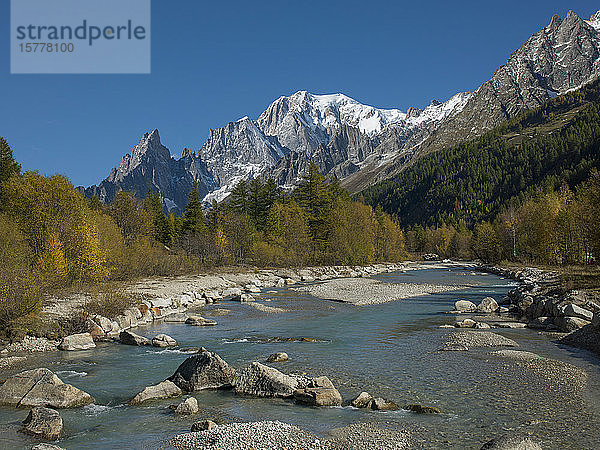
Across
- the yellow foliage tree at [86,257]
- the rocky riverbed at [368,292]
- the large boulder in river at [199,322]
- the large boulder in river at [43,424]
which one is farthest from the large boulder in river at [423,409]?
the yellow foliage tree at [86,257]

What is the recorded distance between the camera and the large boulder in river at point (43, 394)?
44.1ft

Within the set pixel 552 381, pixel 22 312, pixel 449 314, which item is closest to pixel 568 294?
pixel 449 314

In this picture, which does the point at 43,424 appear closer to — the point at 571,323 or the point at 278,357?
the point at 278,357

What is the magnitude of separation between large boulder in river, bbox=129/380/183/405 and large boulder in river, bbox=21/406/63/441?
2.40 metres

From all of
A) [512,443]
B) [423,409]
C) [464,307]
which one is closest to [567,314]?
[464,307]

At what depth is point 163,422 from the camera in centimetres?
1199

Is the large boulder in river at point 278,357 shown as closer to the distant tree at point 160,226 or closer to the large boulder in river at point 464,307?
the large boulder in river at point 464,307

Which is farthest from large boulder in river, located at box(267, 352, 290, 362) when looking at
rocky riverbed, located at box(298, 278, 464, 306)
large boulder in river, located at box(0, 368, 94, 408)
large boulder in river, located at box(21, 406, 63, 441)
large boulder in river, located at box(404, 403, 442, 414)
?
rocky riverbed, located at box(298, 278, 464, 306)

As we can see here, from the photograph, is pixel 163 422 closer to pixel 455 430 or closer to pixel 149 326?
pixel 455 430

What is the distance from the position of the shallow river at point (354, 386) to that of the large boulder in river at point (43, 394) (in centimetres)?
46

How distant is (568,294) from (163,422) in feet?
93.7

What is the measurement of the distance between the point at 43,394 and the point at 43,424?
2.79m

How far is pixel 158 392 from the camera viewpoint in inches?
559

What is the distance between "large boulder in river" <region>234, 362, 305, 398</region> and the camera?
14.3m
